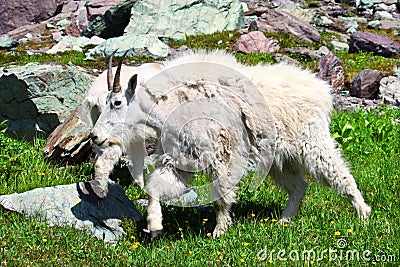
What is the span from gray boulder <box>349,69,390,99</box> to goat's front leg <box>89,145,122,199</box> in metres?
9.68

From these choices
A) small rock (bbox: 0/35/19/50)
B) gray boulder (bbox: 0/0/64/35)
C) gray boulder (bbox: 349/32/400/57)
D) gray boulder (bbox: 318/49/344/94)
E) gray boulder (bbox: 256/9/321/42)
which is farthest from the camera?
gray boulder (bbox: 0/0/64/35)

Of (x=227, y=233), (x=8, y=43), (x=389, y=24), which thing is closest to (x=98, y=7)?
(x=8, y=43)

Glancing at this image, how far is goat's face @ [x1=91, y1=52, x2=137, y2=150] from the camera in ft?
21.4

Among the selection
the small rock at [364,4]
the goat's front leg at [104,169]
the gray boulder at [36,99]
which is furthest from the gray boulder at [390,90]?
the small rock at [364,4]

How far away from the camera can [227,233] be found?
19.9 ft

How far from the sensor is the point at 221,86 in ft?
21.4

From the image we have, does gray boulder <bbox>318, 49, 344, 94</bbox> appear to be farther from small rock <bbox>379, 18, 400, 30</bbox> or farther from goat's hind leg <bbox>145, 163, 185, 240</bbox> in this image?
small rock <bbox>379, 18, 400, 30</bbox>

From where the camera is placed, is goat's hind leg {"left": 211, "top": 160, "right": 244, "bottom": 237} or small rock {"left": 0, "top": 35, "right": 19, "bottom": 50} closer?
goat's hind leg {"left": 211, "top": 160, "right": 244, "bottom": 237}

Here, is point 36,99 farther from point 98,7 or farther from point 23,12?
point 23,12

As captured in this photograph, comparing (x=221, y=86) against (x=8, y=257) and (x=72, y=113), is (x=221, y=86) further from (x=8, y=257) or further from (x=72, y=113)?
(x=72, y=113)

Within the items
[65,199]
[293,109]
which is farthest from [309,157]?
[65,199]

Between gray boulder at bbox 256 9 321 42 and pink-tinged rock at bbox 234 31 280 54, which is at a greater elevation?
pink-tinged rock at bbox 234 31 280 54

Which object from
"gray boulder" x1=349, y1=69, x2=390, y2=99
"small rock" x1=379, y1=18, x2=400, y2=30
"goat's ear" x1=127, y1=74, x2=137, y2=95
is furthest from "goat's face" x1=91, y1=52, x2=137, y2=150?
"small rock" x1=379, y1=18, x2=400, y2=30

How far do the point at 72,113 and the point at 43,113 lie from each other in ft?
2.27
